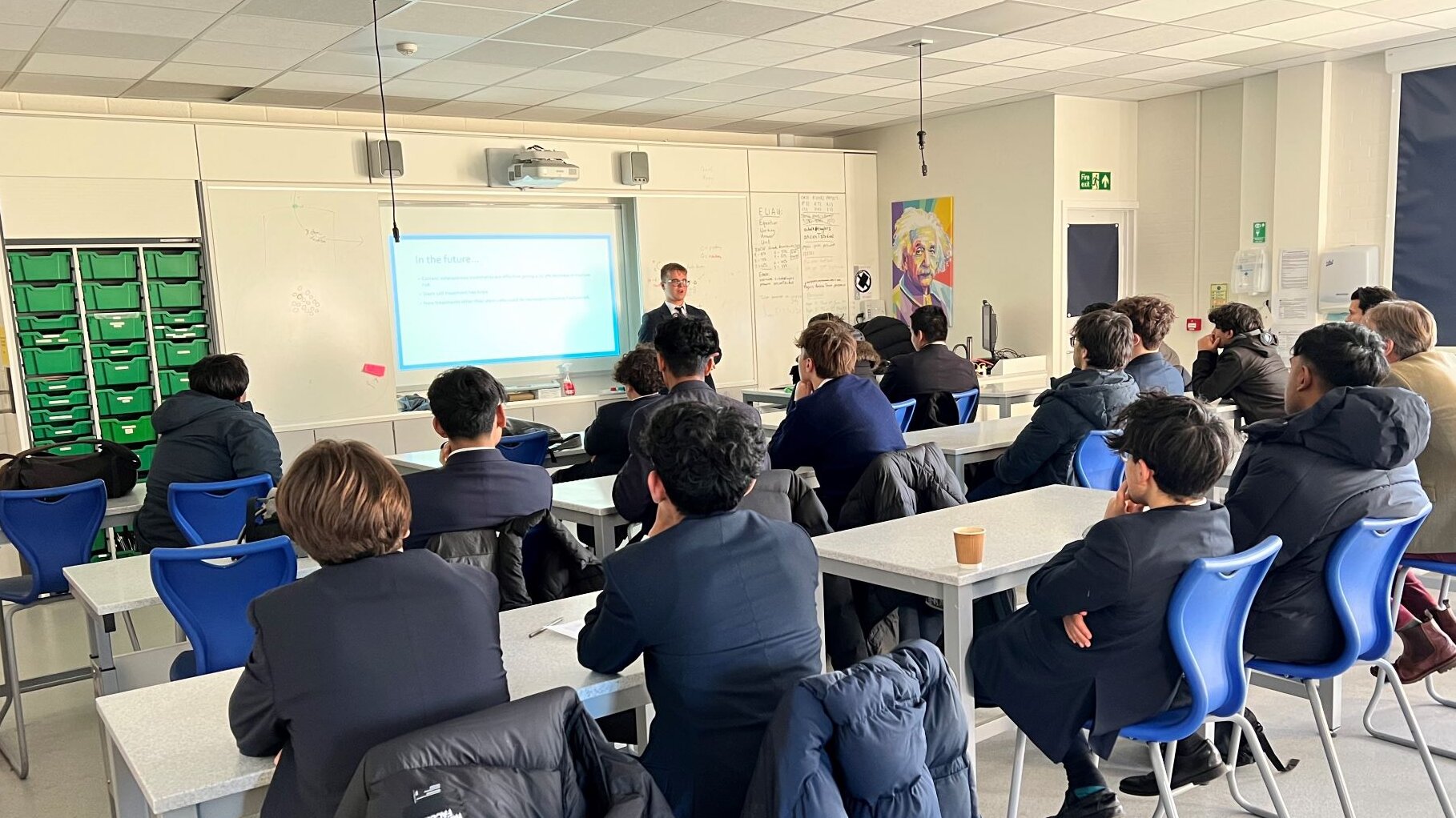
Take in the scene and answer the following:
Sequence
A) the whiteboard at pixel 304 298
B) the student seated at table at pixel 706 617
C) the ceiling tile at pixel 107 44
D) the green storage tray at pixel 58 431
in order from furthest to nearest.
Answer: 1. the whiteboard at pixel 304 298
2. the green storage tray at pixel 58 431
3. the ceiling tile at pixel 107 44
4. the student seated at table at pixel 706 617

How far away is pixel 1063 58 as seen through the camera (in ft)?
20.7

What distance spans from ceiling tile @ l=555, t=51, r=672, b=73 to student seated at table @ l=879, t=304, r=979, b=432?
1995 millimetres

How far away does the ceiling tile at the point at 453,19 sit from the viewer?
183 inches

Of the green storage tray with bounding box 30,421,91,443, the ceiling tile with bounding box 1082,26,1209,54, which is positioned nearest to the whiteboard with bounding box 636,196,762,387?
the ceiling tile with bounding box 1082,26,1209,54

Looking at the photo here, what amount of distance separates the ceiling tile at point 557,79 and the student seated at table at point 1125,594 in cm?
454

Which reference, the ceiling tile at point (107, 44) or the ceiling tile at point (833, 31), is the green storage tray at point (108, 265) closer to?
the ceiling tile at point (107, 44)

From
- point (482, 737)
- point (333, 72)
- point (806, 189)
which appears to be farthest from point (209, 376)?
point (806, 189)

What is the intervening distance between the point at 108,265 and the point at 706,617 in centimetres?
542

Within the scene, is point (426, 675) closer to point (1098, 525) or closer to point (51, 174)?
point (1098, 525)

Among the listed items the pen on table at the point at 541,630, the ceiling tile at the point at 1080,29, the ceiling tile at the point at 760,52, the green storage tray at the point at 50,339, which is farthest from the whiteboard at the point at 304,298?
the pen on table at the point at 541,630

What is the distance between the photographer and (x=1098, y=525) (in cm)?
219

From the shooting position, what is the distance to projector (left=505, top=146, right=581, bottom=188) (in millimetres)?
7156

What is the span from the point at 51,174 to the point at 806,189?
5.14 metres

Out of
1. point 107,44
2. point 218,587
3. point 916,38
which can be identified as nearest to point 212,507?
point 218,587
